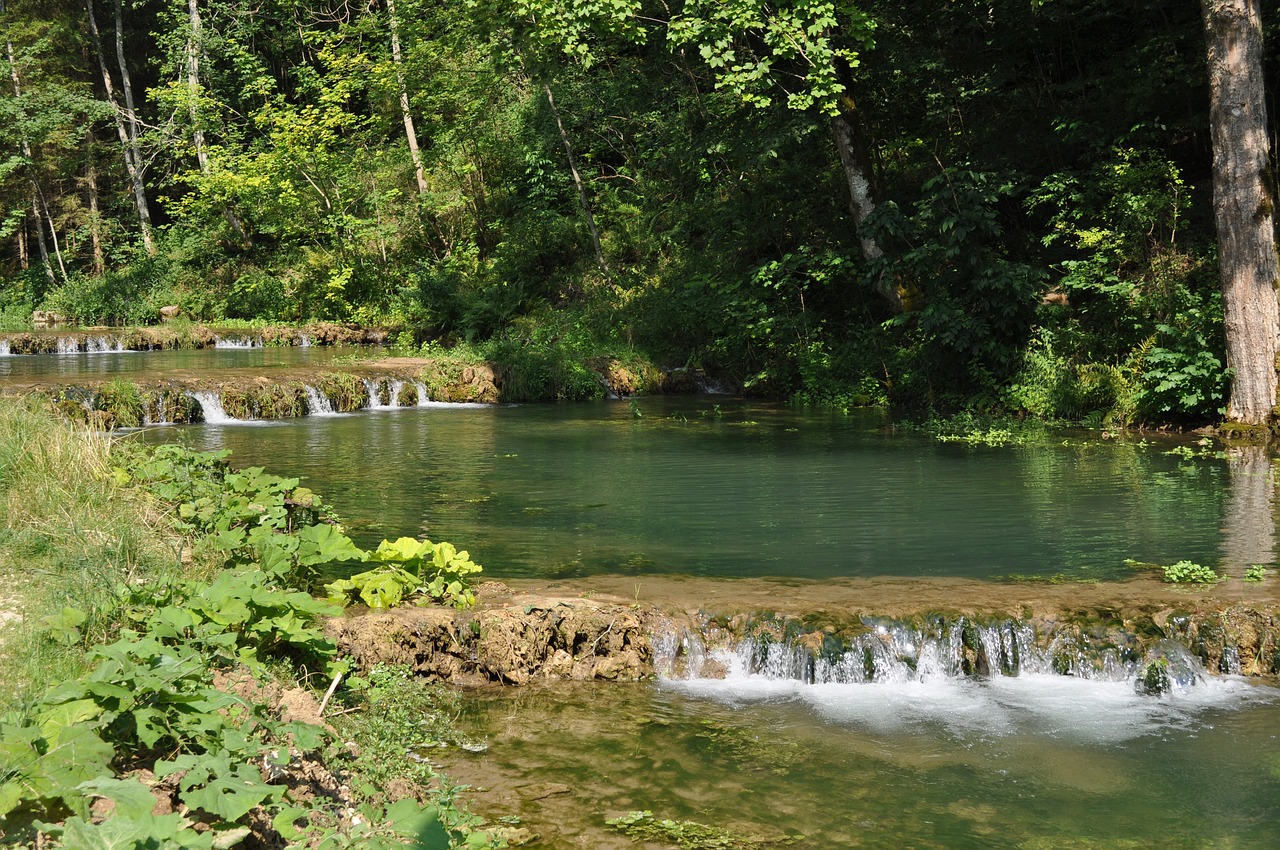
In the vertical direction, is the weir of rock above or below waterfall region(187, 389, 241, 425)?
below

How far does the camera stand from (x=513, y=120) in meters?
29.4

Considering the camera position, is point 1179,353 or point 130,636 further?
point 1179,353

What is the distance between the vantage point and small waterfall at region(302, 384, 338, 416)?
18703 mm

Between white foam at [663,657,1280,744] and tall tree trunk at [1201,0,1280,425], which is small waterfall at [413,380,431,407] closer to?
tall tree trunk at [1201,0,1280,425]

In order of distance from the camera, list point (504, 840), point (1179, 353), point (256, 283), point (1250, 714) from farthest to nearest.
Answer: point (256, 283), point (1179, 353), point (1250, 714), point (504, 840)

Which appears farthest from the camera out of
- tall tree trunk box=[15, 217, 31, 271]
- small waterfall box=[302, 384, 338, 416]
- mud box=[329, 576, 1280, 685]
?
tall tree trunk box=[15, 217, 31, 271]

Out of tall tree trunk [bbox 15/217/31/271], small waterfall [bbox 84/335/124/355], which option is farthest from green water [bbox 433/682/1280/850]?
tall tree trunk [bbox 15/217/31/271]

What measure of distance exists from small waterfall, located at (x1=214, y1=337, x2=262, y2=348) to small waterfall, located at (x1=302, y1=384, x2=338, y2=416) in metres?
9.77

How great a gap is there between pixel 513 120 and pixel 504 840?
26815 mm

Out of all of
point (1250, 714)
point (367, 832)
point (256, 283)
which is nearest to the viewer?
point (367, 832)

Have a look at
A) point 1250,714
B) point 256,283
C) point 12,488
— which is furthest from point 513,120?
point 1250,714

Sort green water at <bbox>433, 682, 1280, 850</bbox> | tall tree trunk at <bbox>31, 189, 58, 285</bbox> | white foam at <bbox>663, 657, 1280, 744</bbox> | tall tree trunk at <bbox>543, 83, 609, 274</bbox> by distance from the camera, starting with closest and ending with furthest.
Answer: green water at <bbox>433, 682, 1280, 850</bbox> → white foam at <bbox>663, 657, 1280, 744</bbox> → tall tree trunk at <bbox>543, 83, 609, 274</bbox> → tall tree trunk at <bbox>31, 189, 58, 285</bbox>

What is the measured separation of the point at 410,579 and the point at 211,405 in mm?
11885

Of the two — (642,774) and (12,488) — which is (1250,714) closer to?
(642,774)
